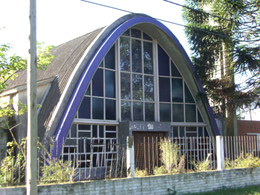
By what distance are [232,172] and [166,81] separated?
22.7 ft

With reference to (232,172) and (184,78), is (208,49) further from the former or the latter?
(232,172)

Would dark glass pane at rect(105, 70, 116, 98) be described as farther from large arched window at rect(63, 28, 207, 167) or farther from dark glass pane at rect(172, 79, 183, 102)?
dark glass pane at rect(172, 79, 183, 102)

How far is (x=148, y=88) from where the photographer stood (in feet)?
59.6

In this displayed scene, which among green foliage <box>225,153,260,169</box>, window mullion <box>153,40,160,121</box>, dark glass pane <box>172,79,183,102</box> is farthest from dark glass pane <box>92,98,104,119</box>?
green foliage <box>225,153,260,169</box>

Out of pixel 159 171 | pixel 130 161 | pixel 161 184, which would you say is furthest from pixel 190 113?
pixel 130 161

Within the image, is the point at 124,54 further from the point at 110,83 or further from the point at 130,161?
the point at 130,161

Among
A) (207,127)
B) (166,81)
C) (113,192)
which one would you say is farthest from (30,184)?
(207,127)

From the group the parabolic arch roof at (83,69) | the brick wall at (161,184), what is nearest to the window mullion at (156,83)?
the parabolic arch roof at (83,69)

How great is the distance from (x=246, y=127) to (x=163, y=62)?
898 centimetres

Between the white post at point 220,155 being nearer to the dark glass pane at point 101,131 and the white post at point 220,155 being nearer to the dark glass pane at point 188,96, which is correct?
the dark glass pane at point 101,131

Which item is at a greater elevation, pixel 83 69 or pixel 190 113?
pixel 83 69

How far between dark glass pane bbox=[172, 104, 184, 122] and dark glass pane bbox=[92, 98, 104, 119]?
443 cm

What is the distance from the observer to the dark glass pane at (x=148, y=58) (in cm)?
1828

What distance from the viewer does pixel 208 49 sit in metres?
20.0
